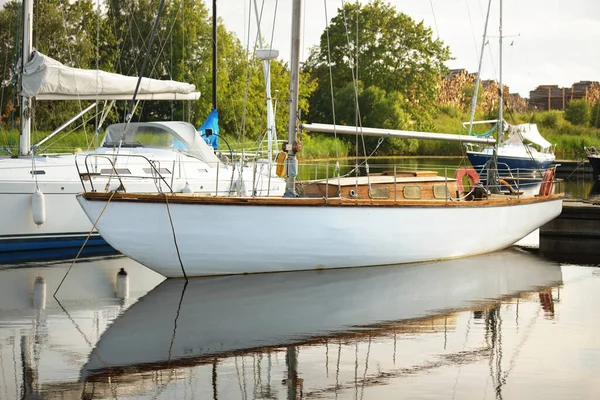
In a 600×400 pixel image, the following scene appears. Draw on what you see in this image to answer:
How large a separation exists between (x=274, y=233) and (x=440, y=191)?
3.80 metres

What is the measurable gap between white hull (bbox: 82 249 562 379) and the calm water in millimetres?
29

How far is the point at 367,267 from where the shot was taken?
620 inches

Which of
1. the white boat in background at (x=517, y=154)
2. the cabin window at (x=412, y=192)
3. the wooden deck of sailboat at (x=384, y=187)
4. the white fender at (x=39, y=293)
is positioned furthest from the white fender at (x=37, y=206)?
the white boat in background at (x=517, y=154)

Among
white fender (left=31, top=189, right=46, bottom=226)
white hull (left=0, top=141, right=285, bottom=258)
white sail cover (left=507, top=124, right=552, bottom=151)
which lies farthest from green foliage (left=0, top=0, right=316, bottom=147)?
white fender (left=31, top=189, right=46, bottom=226)

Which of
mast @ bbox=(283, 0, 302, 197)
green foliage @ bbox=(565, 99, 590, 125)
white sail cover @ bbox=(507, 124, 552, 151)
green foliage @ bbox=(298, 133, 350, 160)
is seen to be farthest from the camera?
green foliage @ bbox=(565, 99, 590, 125)

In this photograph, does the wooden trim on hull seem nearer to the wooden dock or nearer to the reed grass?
the wooden dock

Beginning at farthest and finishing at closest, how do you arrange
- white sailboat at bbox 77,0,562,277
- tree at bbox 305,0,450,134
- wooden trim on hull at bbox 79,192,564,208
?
tree at bbox 305,0,450,134 < white sailboat at bbox 77,0,562,277 < wooden trim on hull at bbox 79,192,564,208

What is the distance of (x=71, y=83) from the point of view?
1828 centimetres

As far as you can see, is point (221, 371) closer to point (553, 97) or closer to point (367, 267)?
point (367, 267)

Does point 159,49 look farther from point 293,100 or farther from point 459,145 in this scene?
point 293,100

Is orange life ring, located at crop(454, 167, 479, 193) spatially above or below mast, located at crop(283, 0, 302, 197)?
below

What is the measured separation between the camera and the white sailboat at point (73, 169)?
16.7 metres

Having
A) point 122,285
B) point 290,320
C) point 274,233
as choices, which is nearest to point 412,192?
point 274,233

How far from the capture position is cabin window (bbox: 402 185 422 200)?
625 inches
